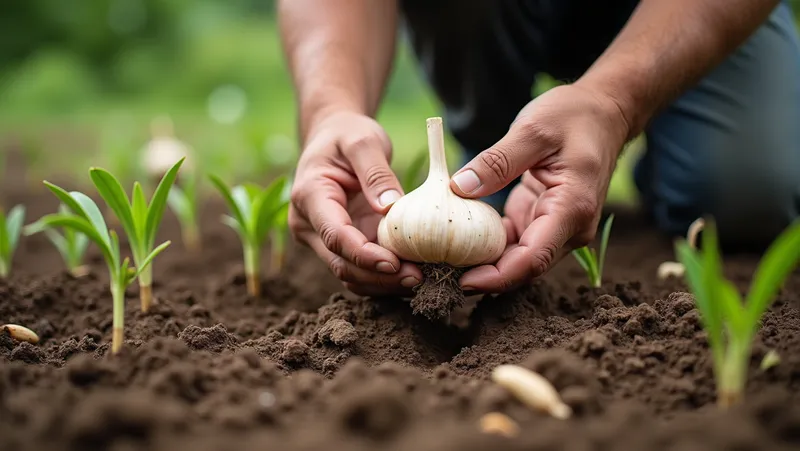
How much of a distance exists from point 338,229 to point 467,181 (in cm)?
30

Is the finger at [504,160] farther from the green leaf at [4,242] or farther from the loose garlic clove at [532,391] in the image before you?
the green leaf at [4,242]

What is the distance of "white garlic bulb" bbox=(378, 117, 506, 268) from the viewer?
56.1 inches

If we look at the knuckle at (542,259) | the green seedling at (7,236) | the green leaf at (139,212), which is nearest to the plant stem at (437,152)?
the knuckle at (542,259)

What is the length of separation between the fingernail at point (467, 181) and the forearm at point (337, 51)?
0.56 m

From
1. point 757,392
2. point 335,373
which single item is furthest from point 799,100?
point 335,373

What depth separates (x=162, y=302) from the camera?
1.84 meters

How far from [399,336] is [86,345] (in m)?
0.66

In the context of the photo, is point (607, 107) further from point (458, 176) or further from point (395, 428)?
point (395, 428)

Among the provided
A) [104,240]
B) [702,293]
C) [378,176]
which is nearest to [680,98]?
[378,176]

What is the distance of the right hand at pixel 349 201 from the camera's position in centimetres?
155

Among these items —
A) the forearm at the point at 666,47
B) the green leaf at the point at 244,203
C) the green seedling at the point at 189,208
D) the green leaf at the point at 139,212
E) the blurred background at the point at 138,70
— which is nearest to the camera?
the green leaf at the point at 139,212

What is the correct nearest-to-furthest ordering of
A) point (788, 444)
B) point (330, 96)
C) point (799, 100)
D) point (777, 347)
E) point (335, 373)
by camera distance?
point (788, 444) < point (777, 347) < point (335, 373) < point (330, 96) < point (799, 100)

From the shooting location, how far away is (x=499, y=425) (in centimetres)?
Result: 98

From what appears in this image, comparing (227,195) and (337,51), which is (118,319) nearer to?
(227,195)
